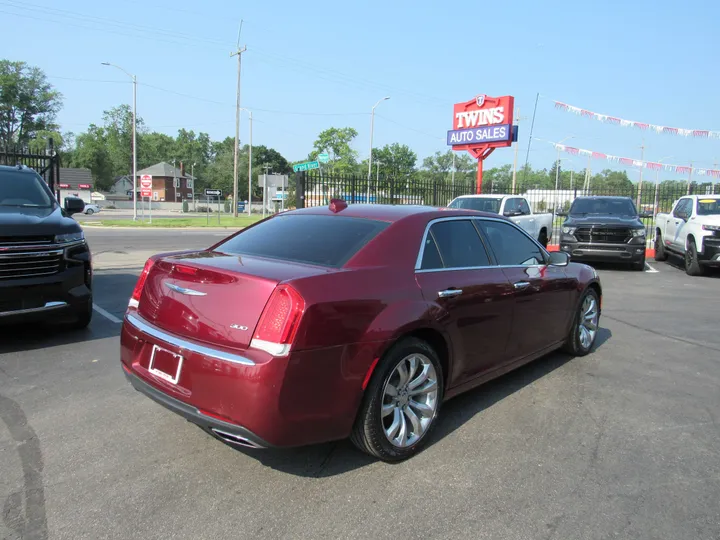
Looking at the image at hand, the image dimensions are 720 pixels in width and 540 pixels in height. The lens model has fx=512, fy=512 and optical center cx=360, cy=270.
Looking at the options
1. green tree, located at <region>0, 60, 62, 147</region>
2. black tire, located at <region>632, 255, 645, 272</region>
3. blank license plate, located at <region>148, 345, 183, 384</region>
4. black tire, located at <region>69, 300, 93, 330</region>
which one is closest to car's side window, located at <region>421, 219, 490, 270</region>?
blank license plate, located at <region>148, 345, 183, 384</region>

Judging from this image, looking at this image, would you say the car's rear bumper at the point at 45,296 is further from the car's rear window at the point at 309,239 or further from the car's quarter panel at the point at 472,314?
the car's quarter panel at the point at 472,314

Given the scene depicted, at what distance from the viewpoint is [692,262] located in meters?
12.0

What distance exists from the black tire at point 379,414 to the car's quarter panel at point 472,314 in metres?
0.32

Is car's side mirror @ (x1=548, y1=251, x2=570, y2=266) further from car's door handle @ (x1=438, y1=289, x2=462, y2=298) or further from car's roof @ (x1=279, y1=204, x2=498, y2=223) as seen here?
car's door handle @ (x1=438, y1=289, x2=462, y2=298)

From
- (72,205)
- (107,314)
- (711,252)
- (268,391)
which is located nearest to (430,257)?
(268,391)

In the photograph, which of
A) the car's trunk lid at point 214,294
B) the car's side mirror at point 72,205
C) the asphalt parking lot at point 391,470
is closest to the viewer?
the asphalt parking lot at point 391,470

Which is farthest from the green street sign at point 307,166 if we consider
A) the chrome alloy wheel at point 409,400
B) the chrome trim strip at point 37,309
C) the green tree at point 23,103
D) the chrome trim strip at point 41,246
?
the green tree at point 23,103

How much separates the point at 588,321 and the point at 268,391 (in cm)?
422

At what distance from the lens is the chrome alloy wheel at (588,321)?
17.9 ft

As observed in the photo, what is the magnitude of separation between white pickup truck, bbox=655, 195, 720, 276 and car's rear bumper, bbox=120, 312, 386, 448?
11.5m

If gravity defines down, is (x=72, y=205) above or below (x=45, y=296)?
above

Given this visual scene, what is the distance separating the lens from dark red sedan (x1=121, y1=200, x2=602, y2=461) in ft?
8.72

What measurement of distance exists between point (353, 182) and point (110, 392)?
13250mm

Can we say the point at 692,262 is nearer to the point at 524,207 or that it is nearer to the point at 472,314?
the point at 524,207
